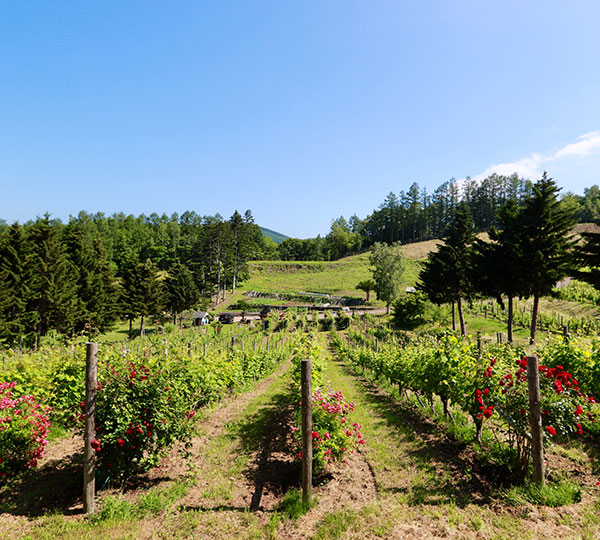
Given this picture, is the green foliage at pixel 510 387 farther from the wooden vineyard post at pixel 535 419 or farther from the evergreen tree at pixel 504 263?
the evergreen tree at pixel 504 263

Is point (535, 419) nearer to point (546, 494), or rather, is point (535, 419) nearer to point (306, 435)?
point (546, 494)

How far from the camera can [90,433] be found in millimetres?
4383

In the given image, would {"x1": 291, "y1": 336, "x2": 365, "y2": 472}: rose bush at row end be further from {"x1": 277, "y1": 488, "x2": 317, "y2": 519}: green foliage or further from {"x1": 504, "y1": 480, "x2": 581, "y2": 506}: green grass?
{"x1": 504, "y1": 480, "x2": 581, "y2": 506}: green grass

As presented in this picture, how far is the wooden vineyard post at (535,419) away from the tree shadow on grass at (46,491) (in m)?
6.83

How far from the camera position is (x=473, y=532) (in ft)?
12.1

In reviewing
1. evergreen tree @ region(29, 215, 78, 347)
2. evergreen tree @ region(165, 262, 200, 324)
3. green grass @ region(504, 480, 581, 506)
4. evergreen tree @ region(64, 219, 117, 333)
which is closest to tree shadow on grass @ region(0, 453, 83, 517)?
green grass @ region(504, 480, 581, 506)

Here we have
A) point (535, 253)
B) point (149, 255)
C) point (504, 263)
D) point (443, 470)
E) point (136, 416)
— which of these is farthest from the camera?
point (149, 255)

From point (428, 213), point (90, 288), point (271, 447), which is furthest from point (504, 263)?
point (428, 213)

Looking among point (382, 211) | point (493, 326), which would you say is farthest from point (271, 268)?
point (493, 326)

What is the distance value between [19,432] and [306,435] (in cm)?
484

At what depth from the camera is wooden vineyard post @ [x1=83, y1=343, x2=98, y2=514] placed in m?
4.31

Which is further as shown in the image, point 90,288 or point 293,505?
point 90,288

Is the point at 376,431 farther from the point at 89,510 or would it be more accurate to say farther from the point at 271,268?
the point at 271,268

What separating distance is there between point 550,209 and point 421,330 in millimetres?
20082
